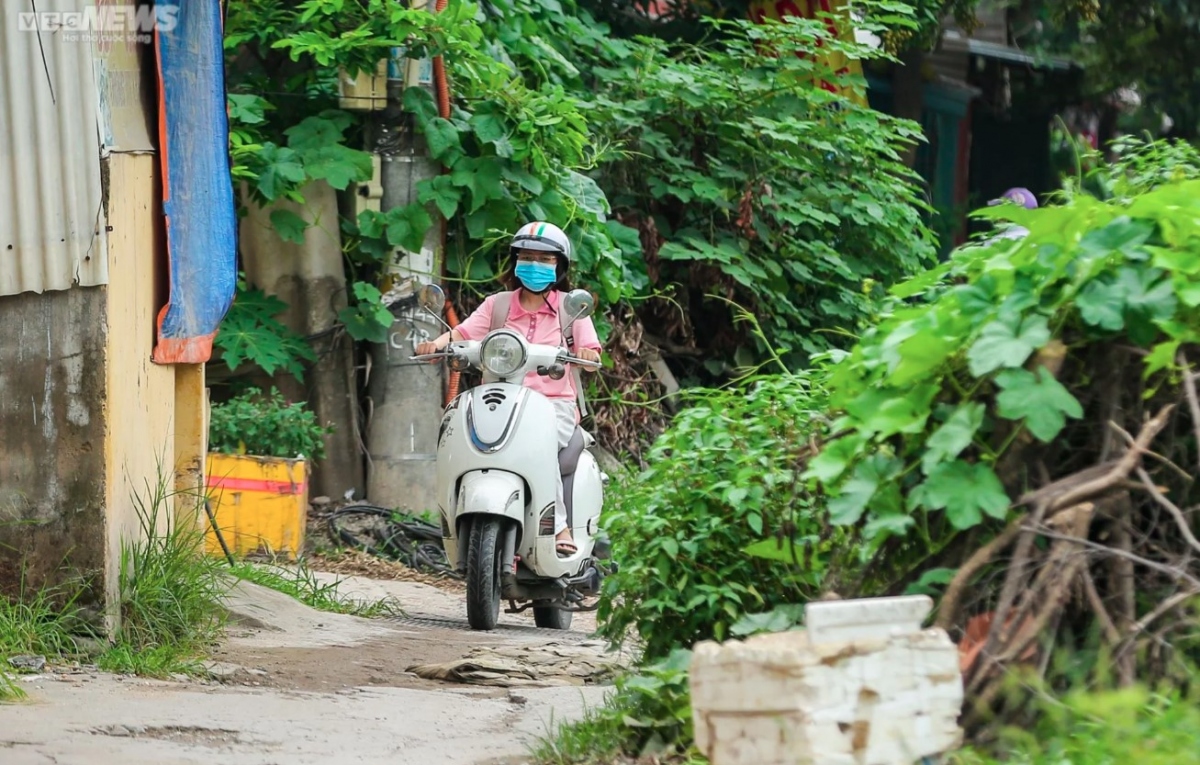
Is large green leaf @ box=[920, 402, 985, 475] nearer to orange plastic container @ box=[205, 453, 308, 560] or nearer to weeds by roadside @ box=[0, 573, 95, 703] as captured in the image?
weeds by roadside @ box=[0, 573, 95, 703]

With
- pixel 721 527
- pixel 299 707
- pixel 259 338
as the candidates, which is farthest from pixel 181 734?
pixel 259 338

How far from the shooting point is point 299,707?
5.10 meters

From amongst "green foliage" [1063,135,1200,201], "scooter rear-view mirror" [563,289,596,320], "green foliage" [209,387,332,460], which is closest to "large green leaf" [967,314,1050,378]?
"green foliage" [1063,135,1200,201]

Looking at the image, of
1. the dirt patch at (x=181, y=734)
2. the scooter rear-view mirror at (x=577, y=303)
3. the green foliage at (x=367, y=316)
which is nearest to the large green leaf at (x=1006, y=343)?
the dirt patch at (x=181, y=734)

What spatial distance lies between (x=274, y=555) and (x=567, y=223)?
8.76 feet

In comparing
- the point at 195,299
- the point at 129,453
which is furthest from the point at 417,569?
the point at 129,453

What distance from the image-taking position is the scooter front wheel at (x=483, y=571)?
7062mm

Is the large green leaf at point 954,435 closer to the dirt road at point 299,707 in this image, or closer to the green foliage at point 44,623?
the dirt road at point 299,707

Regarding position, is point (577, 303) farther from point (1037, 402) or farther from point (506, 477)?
point (1037, 402)

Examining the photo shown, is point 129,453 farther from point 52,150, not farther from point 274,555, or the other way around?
point 274,555

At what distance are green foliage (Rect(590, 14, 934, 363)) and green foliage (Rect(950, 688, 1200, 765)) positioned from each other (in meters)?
7.66

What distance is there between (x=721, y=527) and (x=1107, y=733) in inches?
53.0

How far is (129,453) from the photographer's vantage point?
19.0ft

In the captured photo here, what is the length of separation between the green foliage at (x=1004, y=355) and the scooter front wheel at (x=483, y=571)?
3.40m
